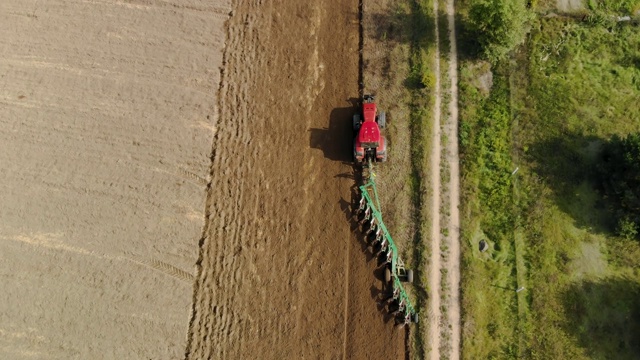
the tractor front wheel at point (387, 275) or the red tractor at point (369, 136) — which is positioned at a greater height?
the red tractor at point (369, 136)

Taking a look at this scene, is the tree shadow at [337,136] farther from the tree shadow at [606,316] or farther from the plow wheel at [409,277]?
the tree shadow at [606,316]

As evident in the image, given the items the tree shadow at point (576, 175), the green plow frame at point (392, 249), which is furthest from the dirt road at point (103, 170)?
the tree shadow at point (576, 175)

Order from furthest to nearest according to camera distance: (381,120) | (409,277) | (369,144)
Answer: (381,120)
(369,144)
(409,277)

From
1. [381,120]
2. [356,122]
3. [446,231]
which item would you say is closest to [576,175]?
[446,231]

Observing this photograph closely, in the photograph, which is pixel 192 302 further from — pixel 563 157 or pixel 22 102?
pixel 563 157

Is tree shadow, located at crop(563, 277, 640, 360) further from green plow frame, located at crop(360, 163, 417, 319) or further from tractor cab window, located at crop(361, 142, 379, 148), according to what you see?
tractor cab window, located at crop(361, 142, 379, 148)

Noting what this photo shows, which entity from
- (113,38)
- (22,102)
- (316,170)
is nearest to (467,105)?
(316,170)

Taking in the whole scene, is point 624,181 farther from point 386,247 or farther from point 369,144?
point 369,144
